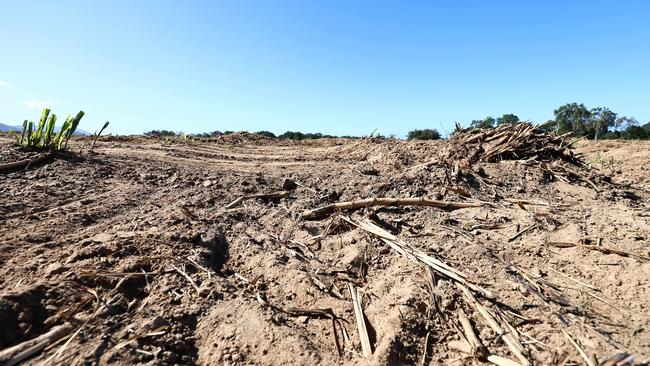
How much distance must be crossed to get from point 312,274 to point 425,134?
31.7 feet

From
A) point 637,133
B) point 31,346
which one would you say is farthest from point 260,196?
point 637,133

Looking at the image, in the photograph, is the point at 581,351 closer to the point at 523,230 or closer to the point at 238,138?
the point at 523,230

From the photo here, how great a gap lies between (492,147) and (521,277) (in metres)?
2.77

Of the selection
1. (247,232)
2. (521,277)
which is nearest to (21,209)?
(247,232)

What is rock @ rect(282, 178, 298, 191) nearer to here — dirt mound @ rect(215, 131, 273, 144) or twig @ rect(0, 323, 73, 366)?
twig @ rect(0, 323, 73, 366)

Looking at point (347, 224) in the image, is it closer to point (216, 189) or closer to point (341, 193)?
point (341, 193)

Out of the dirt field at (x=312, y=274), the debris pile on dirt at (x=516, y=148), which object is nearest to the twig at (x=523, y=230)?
the dirt field at (x=312, y=274)

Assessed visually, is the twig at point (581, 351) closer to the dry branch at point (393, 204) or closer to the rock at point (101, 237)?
the dry branch at point (393, 204)

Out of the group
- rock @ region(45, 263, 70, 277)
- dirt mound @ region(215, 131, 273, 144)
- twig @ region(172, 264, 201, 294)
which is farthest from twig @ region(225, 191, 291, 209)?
dirt mound @ region(215, 131, 273, 144)

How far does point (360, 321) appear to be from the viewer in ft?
5.61

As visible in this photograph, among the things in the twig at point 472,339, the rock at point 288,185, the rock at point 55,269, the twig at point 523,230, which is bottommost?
the twig at point 472,339

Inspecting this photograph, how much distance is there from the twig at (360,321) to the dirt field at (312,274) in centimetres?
3

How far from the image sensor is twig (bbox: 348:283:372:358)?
1.56 meters

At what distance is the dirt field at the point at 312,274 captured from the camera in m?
1.53
